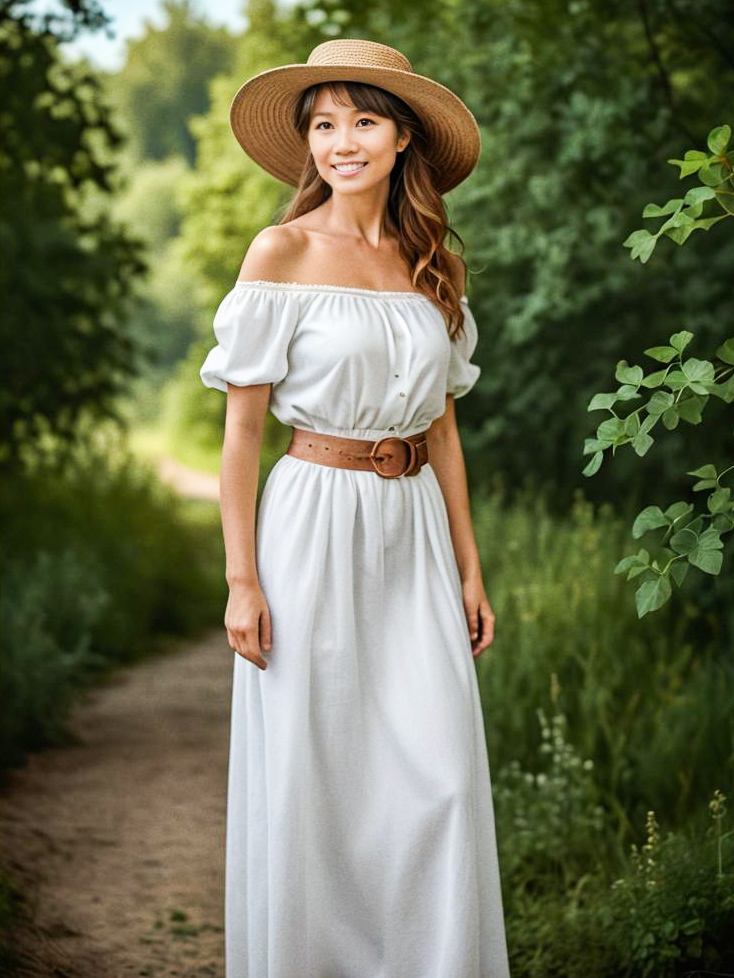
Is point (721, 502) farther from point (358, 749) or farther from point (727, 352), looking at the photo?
point (358, 749)

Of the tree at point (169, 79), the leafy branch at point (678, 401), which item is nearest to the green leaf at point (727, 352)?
the leafy branch at point (678, 401)

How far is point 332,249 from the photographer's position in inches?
104

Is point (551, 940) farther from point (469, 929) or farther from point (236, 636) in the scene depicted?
point (236, 636)

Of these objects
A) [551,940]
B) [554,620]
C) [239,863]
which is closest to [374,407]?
[239,863]

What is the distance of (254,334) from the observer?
8.20 ft

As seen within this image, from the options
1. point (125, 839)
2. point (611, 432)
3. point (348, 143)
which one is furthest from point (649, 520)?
point (125, 839)

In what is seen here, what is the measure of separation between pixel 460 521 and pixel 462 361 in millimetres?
377

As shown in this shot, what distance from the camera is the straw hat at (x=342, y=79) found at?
2578 millimetres

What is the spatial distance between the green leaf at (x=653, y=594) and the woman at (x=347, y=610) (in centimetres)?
41

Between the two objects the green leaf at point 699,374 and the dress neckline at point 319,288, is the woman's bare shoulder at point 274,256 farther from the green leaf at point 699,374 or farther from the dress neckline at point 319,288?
the green leaf at point 699,374

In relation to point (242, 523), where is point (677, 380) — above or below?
above

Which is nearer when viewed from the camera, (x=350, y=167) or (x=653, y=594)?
(x=653, y=594)

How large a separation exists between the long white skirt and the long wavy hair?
46 centimetres

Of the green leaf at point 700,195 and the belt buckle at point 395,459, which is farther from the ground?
the green leaf at point 700,195
